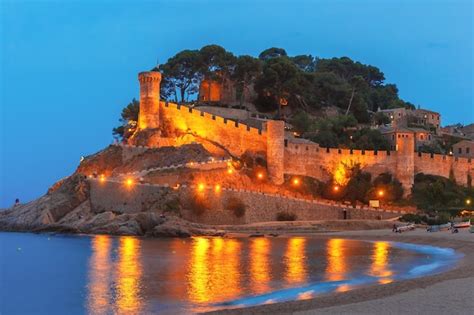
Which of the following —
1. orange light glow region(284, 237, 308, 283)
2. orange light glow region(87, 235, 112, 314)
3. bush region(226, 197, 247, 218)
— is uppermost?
bush region(226, 197, 247, 218)

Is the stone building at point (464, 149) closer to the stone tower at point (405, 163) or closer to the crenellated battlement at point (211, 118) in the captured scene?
the stone tower at point (405, 163)

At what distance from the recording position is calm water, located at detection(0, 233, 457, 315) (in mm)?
16109

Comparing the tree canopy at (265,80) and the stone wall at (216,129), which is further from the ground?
the tree canopy at (265,80)

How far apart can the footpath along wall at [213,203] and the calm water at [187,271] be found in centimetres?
355

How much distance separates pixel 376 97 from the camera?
6706 centimetres

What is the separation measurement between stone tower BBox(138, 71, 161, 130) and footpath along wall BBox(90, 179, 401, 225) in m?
7.53

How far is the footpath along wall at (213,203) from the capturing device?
118 feet

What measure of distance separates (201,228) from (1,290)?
54.7 ft

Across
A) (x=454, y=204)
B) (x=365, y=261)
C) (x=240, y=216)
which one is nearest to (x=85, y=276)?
(x=365, y=261)

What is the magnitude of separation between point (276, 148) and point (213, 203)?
709 centimetres

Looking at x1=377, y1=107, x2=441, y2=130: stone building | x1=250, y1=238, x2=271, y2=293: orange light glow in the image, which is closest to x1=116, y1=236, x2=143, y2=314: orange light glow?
x1=250, y1=238, x2=271, y2=293: orange light glow

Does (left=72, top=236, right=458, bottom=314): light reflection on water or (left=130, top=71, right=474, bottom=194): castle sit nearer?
(left=72, top=236, right=458, bottom=314): light reflection on water

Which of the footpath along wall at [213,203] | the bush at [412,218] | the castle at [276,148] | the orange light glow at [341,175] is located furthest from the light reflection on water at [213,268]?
the orange light glow at [341,175]

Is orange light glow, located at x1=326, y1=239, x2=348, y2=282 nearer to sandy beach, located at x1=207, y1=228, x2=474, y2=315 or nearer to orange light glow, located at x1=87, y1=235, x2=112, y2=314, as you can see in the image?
sandy beach, located at x1=207, y1=228, x2=474, y2=315
